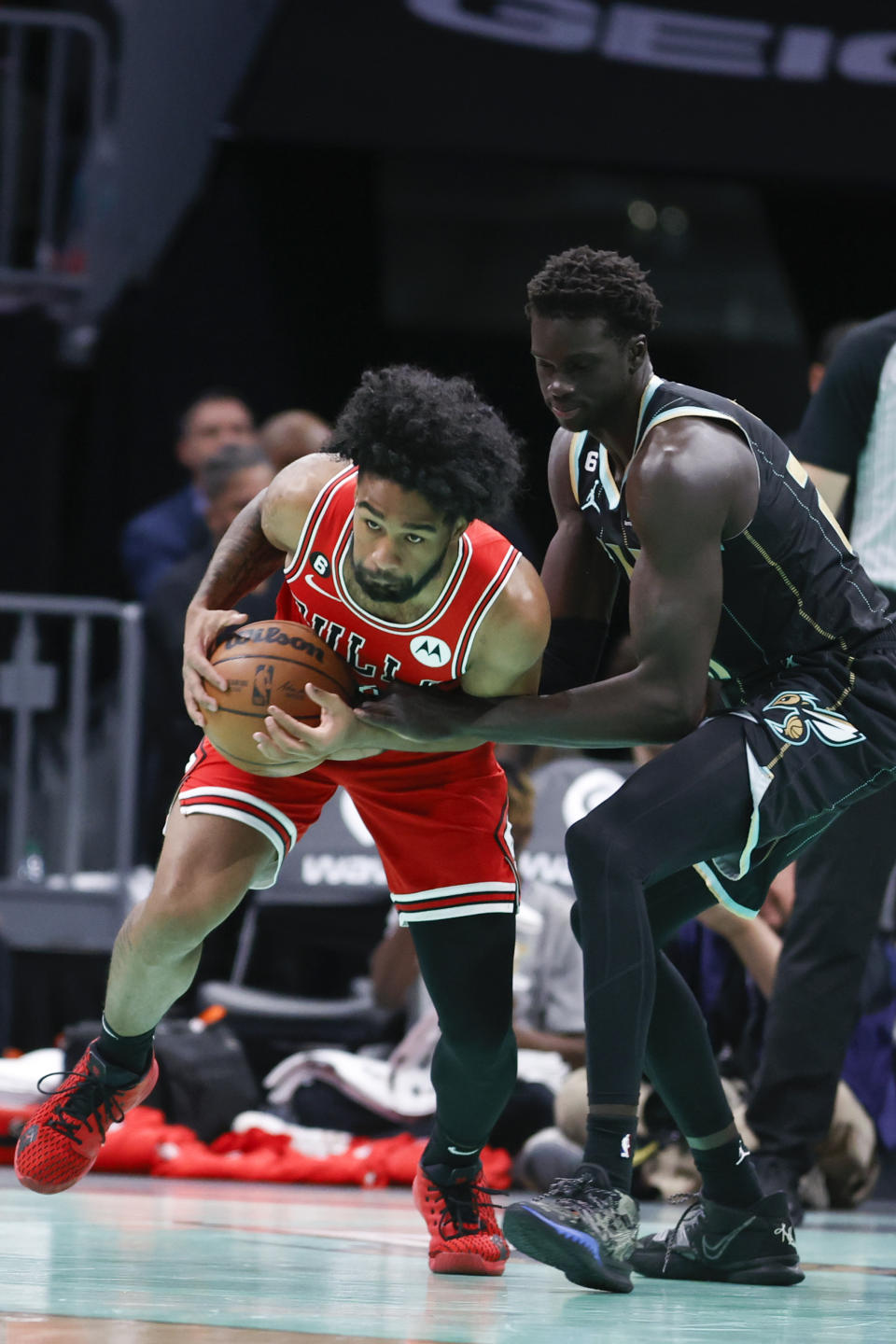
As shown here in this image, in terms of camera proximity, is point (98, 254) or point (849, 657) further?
point (98, 254)

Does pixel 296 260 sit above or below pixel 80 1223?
above

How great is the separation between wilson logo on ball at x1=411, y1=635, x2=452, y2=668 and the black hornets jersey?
38 cm

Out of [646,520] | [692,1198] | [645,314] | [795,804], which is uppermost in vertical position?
[645,314]

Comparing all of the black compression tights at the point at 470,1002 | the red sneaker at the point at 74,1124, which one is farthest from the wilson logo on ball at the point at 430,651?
the red sneaker at the point at 74,1124

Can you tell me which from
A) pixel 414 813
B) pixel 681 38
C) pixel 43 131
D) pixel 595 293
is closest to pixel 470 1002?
pixel 414 813

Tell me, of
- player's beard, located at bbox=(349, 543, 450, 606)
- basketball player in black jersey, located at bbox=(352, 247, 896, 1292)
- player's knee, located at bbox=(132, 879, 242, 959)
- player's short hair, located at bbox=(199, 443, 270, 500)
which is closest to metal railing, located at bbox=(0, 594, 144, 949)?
player's short hair, located at bbox=(199, 443, 270, 500)

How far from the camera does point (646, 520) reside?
11.2 ft

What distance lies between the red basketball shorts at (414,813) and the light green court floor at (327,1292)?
76 centimetres

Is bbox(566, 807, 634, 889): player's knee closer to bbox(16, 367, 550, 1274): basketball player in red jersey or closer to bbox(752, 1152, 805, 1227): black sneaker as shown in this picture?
bbox(16, 367, 550, 1274): basketball player in red jersey

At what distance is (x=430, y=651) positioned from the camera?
3688 millimetres

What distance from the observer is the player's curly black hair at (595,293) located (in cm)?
351

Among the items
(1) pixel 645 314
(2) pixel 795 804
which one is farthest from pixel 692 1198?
(1) pixel 645 314

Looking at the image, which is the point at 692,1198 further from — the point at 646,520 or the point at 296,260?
the point at 296,260

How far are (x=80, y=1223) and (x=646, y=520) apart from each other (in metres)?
2.18
